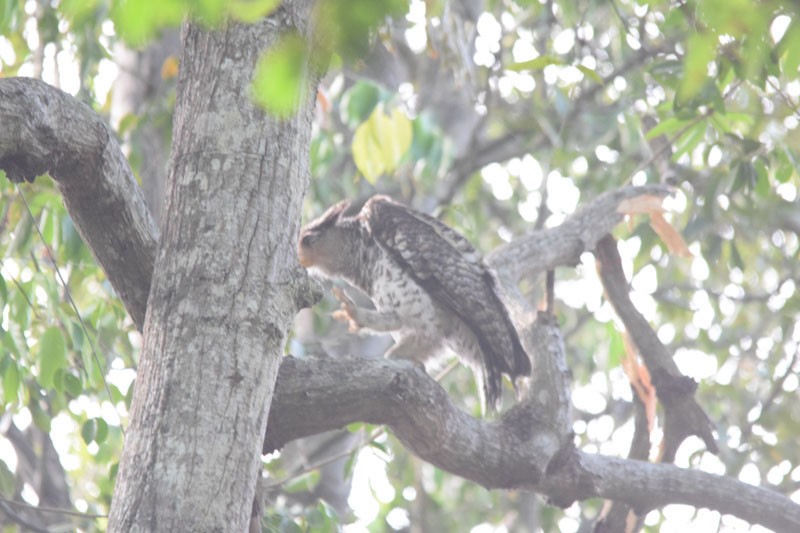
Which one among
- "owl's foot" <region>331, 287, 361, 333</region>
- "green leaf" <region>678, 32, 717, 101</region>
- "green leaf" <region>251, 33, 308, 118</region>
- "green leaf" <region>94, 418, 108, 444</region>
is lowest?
"green leaf" <region>251, 33, 308, 118</region>

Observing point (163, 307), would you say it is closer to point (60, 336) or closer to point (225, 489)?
point (225, 489)

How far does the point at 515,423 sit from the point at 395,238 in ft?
6.03

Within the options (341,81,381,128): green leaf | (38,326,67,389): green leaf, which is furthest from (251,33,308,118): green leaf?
(341,81,381,128): green leaf

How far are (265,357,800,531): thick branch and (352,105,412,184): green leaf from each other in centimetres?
162

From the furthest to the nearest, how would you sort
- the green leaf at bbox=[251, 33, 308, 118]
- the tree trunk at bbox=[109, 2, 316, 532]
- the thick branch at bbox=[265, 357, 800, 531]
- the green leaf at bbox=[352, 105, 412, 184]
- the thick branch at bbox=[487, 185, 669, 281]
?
the green leaf at bbox=[352, 105, 412, 184] → the thick branch at bbox=[487, 185, 669, 281] → the thick branch at bbox=[265, 357, 800, 531] → the tree trunk at bbox=[109, 2, 316, 532] → the green leaf at bbox=[251, 33, 308, 118]

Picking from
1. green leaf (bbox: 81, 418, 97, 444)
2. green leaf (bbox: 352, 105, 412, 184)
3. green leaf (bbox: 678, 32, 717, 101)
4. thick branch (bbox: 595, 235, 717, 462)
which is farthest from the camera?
green leaf (bbox: 352, 105, 412, 184)

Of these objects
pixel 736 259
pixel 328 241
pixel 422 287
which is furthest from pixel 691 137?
pixel 328 241

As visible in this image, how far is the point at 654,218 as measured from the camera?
5.37 metres

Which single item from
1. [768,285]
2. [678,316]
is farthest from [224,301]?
[768,285]

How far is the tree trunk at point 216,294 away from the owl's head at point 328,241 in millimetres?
2924

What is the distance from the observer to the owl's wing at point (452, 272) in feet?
17.1

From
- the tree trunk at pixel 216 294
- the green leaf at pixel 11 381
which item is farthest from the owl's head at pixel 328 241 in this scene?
the tree trunk at pixel 216 294

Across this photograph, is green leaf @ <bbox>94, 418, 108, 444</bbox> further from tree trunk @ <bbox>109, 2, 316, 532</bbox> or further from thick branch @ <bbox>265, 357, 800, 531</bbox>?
tree trunk @ <bbox>109, 2, 316, 532</bbox>

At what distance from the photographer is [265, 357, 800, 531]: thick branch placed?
3.26m
